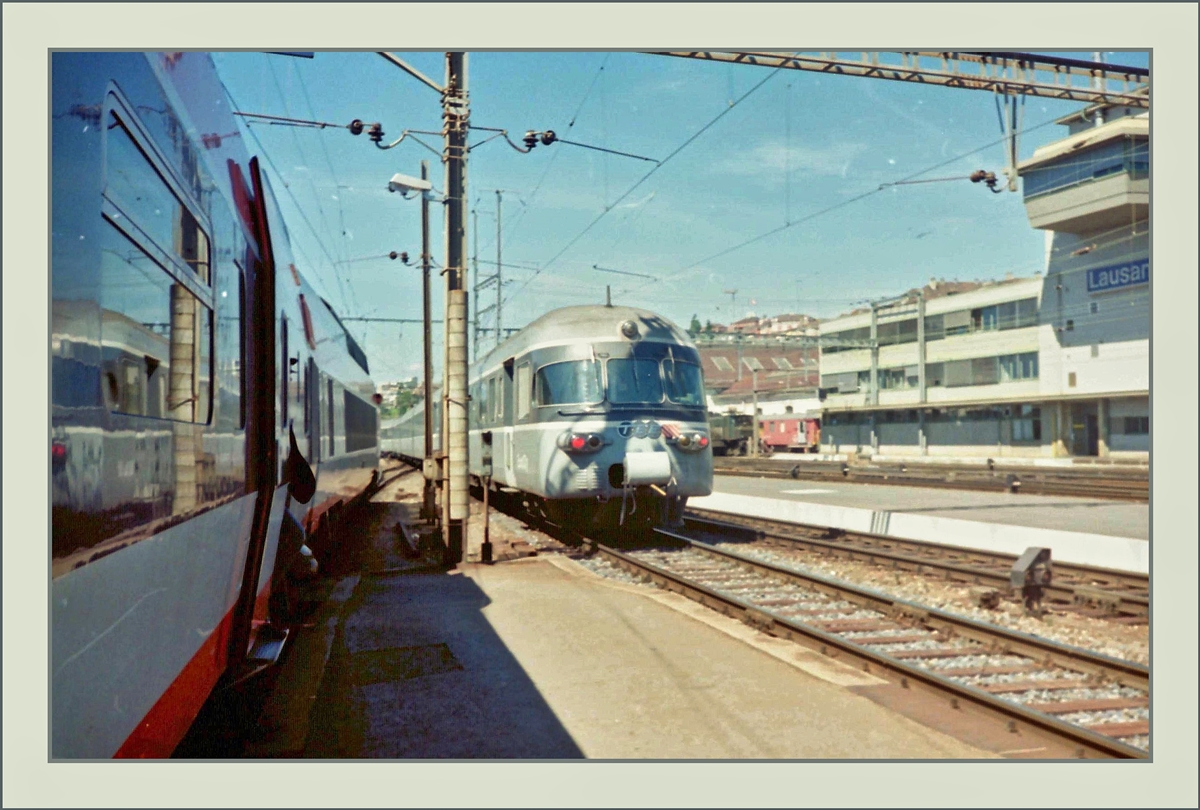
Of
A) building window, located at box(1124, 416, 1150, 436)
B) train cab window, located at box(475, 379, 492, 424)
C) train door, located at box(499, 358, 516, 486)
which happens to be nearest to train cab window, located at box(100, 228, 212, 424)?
train door, located at box(499, 358, 516, 486)

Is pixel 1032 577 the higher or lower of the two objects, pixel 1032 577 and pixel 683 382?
the lower

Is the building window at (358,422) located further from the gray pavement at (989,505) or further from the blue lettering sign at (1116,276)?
the blue lettering sign at (1116,276)

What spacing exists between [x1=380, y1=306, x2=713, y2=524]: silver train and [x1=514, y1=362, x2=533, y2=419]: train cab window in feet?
0.05

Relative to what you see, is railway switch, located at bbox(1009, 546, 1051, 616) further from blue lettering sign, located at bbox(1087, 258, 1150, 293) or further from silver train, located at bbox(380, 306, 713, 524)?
blue lettering sign, located at bbox(1087, 258, 1150, 293)

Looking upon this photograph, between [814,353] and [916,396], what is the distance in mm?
18479

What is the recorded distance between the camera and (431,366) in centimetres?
2111

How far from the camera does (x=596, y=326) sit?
1400 centimetres

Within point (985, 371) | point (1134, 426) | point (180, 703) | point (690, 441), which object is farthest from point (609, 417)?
point (985, 371)

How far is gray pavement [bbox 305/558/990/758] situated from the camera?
5.40 metres

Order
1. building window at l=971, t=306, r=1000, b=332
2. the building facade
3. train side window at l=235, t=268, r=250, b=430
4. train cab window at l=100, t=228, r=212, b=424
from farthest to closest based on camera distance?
1. building window at l=971, t=306, r=1000, b=332
2. the building facade
3. train side window at l=235, t=268, r=250, b=430
4. train cab window at l=100, t=228, r=212, b=424

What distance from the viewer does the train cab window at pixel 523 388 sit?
14453 millimetres

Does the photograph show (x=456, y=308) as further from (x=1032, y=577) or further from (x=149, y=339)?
(x=149, y=339)

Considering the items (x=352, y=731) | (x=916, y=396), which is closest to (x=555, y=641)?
(x=352, y=731)

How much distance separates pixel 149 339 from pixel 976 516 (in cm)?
1683
